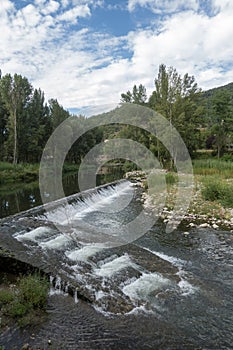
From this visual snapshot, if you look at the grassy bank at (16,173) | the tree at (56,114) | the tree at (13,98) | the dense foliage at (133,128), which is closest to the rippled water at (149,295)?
the grassy bank at (16,173)

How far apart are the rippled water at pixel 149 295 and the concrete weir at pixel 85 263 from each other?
2cm

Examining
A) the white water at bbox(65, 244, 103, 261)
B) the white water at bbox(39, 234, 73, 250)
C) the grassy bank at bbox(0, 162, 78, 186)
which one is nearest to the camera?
the white water at bbox(65, 244, 103, 261)

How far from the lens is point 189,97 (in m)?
29.0

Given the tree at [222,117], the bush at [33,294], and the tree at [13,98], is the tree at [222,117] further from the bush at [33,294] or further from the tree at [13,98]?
the bush at [33,294]

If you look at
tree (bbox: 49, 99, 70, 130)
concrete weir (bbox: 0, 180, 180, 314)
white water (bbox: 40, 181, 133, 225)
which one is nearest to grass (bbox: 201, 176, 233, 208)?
white water (bbox: 40, 181, 133, 225)

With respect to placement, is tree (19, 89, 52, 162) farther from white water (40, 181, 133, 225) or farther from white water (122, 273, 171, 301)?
white water (122, 273, 171, 301)

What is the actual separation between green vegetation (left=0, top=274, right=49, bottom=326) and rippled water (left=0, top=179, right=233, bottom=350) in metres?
0.27

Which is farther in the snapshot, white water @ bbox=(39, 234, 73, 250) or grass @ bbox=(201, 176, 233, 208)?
grass @ bbox=(201, 176, 233, 208)

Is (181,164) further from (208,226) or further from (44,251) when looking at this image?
(44,251)

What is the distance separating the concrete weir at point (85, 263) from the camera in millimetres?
5559

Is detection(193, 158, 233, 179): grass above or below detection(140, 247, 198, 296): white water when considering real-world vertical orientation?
above

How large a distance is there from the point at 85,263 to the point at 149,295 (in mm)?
1856

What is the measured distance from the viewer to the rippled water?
4371 millimetres

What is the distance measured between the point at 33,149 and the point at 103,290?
29543 mm
